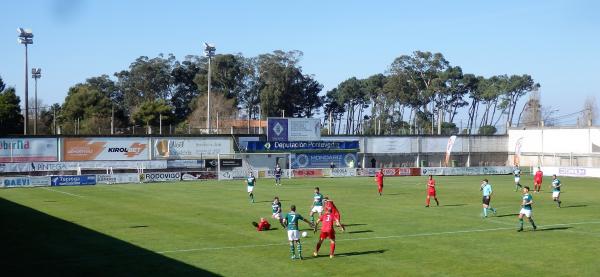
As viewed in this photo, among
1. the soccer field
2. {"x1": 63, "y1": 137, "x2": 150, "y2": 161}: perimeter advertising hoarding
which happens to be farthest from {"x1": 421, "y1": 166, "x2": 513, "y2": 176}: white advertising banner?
{"x1": 63, "y1": 137, "x2": 150, "y2": 161}: perimeter advertising hoarding

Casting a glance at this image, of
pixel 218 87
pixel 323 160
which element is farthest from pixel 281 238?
pixel 218 87

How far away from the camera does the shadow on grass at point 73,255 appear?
20.6 meters

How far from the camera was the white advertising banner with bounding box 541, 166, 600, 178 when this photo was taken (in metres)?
71.8

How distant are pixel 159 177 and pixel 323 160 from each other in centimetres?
2249

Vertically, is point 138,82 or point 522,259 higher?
point 138,82

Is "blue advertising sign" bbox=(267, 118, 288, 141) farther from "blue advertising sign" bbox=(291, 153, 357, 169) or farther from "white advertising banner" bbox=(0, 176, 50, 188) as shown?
"white advertising banner" bbox=(0, 176, 50, 188)

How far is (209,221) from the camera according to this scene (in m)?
32.8

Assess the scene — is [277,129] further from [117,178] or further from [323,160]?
[117,178]

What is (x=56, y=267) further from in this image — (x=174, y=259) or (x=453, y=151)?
(x=453, y=151)

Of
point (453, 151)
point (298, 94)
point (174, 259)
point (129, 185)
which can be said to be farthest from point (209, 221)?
point (298, 94)

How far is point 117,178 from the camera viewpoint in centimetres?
6469

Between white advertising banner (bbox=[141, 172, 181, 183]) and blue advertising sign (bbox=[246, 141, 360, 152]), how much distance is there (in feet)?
36.8

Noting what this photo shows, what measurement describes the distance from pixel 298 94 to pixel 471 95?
3549 cm

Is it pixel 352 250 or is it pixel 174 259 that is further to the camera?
pixel 352 250
